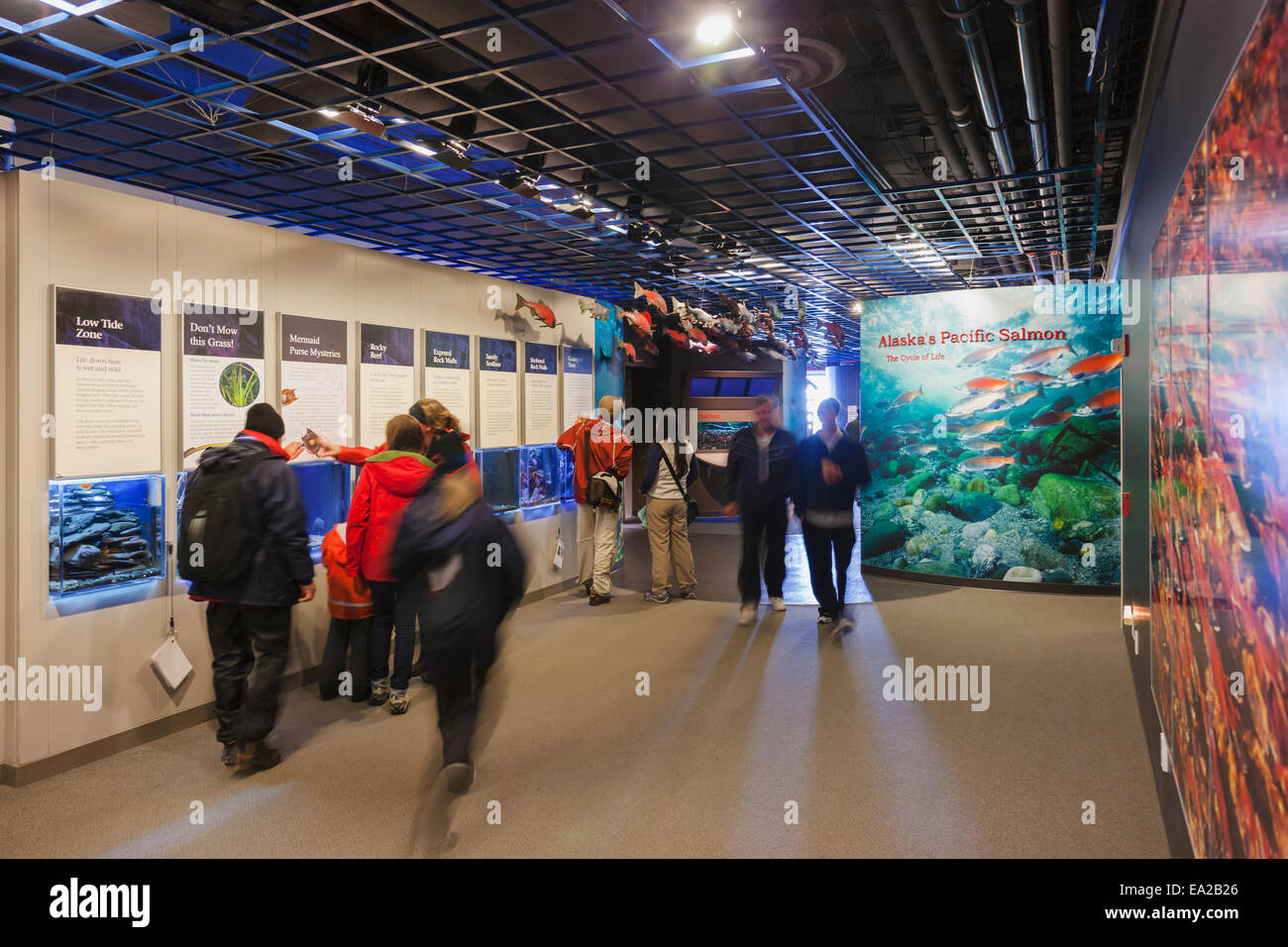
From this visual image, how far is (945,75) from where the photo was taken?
4.78m

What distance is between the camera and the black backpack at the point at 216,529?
13.2ft

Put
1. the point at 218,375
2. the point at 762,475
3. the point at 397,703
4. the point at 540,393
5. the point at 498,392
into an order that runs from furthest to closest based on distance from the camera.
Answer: the point at 540,393 < the point at 498,392 < the point at 762,475 < the point at 218,375 < the point at 397,703

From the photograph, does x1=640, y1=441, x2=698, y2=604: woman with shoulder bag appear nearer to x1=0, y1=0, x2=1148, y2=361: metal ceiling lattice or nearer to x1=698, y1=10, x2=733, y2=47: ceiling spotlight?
x1=0, y1=0, x2=1148, y2=361: metal ceiling lattice

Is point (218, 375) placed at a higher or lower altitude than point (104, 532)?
higher

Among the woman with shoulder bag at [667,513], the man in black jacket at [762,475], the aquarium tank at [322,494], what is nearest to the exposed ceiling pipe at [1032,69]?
the man in black jacket at [762,475]

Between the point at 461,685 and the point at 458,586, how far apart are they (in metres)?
0.42

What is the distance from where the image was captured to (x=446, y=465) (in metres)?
3.67

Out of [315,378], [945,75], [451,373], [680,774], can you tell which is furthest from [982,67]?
[315,378]

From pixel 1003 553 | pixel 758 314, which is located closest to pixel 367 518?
pixel 1003 553

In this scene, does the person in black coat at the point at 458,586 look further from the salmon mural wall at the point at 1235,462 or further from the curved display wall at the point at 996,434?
the curved display wall at the point at 996,434

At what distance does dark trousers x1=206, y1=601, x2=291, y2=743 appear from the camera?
4102mm

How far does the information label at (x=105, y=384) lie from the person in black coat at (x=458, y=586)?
84.1 inches

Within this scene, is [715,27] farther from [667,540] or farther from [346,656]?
[667,540]

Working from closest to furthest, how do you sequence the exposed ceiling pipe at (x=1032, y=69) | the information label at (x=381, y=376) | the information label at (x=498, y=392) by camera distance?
the exposed ceiling pipe at (x=1032, y=69)
the information label at (x=381, y=376)
the information label at (x=498, y=392)
